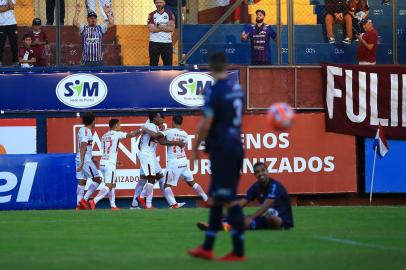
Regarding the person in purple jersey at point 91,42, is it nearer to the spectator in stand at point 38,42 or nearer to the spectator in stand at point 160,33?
the spectator in stand at point 38,42

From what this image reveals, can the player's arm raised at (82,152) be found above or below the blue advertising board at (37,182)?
above

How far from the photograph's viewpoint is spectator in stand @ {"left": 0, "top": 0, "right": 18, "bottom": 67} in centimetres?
2641

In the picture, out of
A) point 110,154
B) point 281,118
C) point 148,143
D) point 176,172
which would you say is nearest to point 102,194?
point 110,154

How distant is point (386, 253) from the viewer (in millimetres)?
12930

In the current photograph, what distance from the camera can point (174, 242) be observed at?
47.5ft

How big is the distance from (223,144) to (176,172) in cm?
1327

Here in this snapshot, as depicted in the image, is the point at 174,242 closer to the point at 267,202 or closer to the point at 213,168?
the point at 267,202

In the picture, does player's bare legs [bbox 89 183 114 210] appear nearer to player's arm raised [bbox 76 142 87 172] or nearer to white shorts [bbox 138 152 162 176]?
player's arm raised [bbox 76 142 87 172]

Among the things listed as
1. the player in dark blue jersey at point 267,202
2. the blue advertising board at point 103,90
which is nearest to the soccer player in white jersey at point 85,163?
the blue advertising board at point 103,90

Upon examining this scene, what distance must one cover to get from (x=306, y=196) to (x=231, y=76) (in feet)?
12.6

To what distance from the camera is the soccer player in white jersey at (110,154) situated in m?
24.3

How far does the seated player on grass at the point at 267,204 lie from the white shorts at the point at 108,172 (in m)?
7.99

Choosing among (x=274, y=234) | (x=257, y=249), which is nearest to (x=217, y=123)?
Result: (x=257, y=249)

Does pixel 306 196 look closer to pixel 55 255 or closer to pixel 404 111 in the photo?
pixel 404 111
